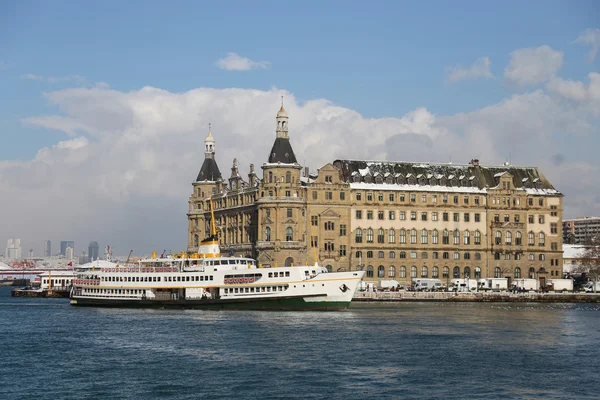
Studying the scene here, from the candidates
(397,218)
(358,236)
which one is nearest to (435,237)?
(397,218)

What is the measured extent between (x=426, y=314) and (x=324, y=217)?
53168mm

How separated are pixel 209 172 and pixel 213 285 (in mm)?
72656

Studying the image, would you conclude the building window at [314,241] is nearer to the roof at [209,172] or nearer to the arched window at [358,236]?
the arched window at [358,236]

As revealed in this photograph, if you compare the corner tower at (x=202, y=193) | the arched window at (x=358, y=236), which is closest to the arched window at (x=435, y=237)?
the arched window at (x=358, y=236)

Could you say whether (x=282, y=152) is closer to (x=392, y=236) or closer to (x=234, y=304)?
(x=392, y=236)

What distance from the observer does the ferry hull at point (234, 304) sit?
11312cm

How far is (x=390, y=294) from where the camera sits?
14900 centimetres

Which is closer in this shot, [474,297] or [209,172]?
[474,297]

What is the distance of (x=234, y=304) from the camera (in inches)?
4611

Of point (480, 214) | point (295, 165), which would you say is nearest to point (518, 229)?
point (480, 214)

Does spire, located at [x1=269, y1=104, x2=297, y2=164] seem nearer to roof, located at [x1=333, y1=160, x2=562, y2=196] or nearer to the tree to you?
roof, located at [x1=333, y1=160, x2=562, y2=196]

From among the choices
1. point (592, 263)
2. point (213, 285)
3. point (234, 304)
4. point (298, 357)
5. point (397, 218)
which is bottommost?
point (298, 357)

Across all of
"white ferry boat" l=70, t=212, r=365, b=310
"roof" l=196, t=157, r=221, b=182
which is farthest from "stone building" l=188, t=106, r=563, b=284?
"white ferry boat" l=70, t=212, r=365, b=310

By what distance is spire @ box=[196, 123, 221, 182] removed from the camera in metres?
188
